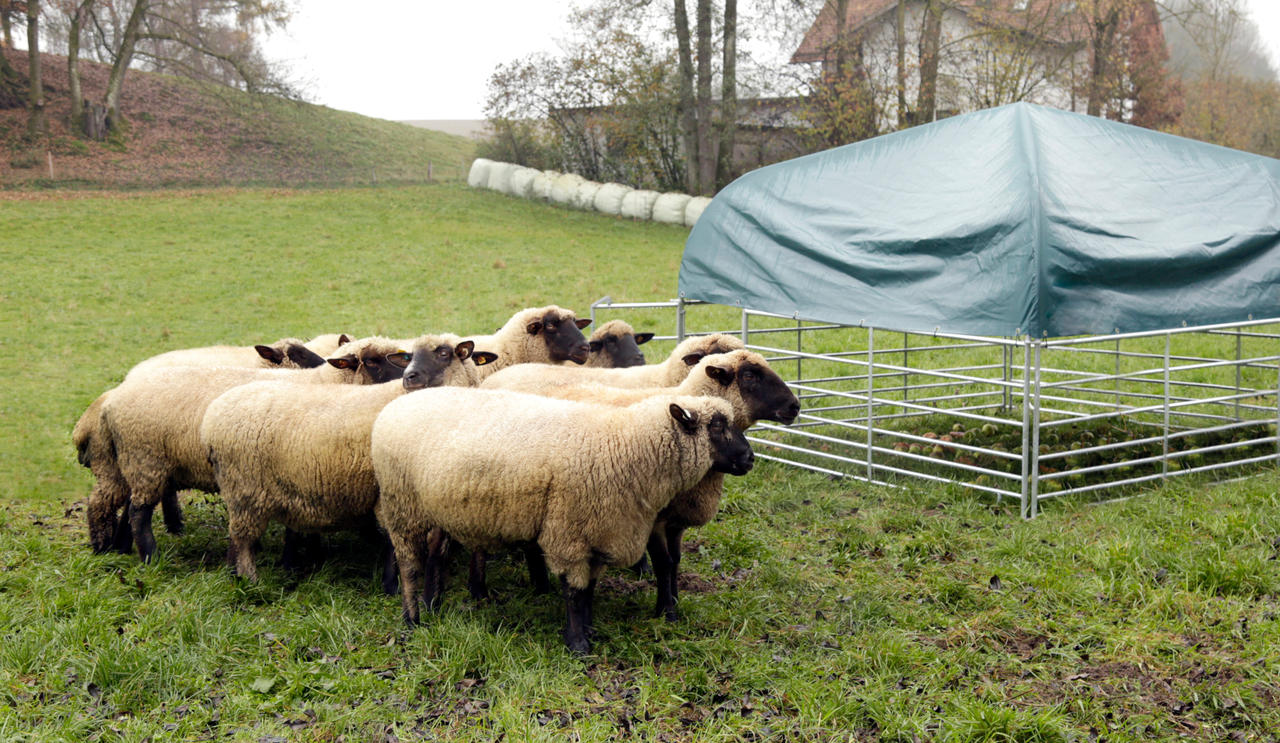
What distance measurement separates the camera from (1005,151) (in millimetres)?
8672

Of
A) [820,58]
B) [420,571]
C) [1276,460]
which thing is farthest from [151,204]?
[1276,460]

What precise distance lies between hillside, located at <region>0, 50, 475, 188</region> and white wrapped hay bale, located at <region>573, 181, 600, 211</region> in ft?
25.3

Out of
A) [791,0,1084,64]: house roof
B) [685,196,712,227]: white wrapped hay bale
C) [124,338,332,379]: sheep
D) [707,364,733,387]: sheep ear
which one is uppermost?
[791,0,1084,64]: house roof

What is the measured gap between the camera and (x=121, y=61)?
114ft

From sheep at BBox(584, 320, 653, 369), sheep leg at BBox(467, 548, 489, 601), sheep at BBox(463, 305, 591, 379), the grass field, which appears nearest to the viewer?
the grass field

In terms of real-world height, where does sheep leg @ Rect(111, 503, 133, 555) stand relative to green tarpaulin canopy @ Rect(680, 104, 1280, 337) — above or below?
below

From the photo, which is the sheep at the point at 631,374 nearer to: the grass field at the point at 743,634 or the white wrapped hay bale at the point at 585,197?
the grass field at the point at 743,634

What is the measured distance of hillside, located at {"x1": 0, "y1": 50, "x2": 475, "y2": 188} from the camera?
32312mm

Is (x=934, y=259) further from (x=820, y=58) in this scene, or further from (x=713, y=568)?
(x=820, y=58)

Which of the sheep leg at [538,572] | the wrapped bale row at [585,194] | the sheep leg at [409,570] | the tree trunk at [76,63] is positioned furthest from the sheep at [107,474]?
the tree trunk at [76,63]

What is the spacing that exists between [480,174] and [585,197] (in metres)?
5.03

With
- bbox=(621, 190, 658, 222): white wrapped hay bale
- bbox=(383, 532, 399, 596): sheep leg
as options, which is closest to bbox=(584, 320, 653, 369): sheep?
bbox=(383, 532, 399, 596): sheep leg

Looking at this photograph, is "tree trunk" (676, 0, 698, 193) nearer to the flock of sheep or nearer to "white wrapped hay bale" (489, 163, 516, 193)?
"white wrapped hay bale" (489, 163, 516, 193)

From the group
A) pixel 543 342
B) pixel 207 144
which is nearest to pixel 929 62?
pixel 543 342
